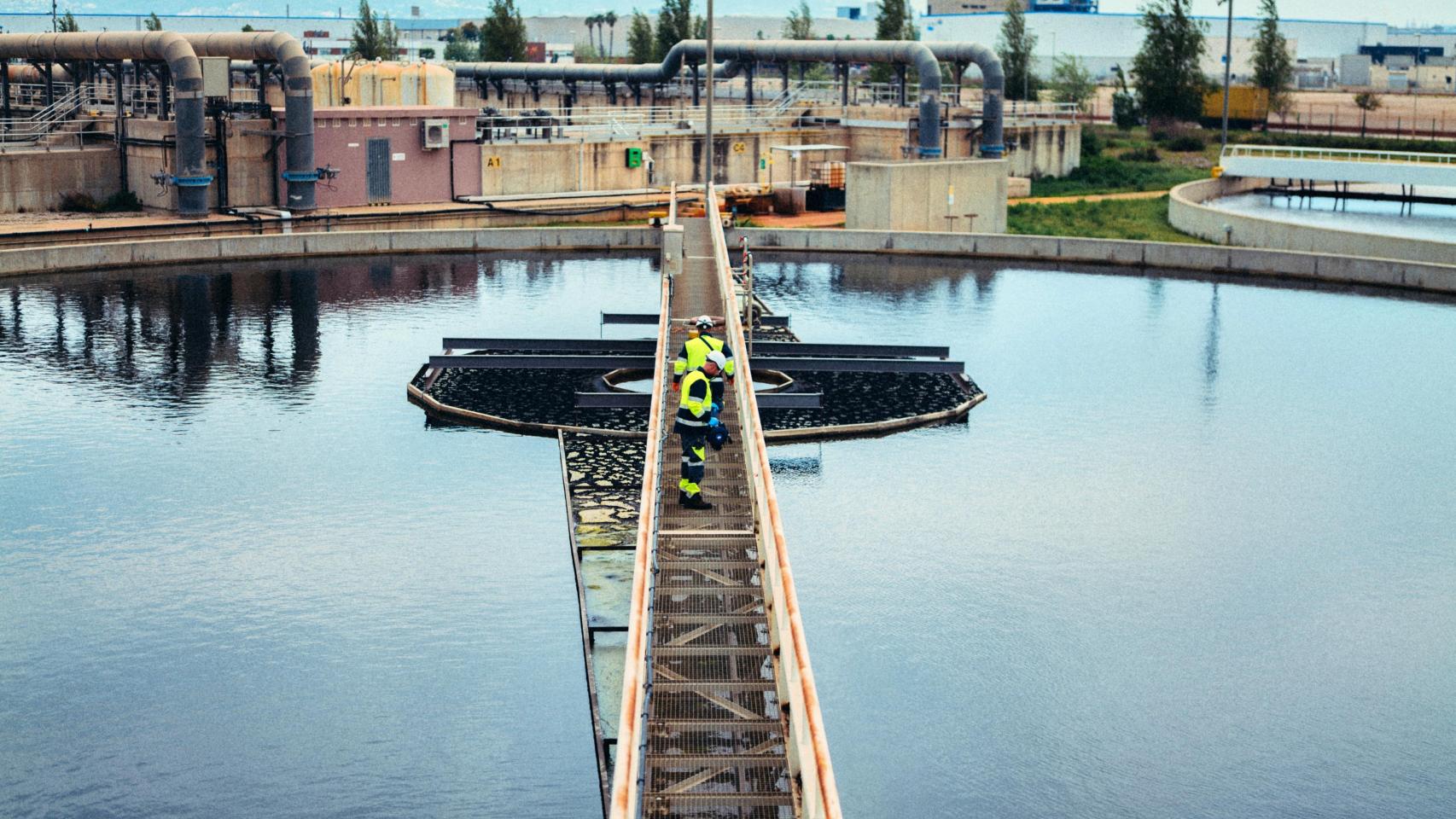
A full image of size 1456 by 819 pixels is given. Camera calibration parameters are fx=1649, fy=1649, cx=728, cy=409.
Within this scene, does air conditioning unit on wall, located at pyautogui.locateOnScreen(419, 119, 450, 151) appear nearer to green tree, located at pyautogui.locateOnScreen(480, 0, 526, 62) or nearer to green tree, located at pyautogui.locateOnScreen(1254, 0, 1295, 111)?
green tree, located at pyautogui.locateOnScreen(480, 0, 526, 62)

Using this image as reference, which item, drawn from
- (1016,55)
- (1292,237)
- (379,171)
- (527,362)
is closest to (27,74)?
(379,171)

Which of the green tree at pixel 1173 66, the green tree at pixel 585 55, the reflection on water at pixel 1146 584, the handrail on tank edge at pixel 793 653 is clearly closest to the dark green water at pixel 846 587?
the reflection on water at pixel 1146 584

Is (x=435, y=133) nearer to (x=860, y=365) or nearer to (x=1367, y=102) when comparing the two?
(x=860, y=365)

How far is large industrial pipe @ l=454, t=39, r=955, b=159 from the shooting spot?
5644cm

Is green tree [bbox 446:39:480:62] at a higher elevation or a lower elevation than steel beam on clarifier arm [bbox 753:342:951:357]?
higher

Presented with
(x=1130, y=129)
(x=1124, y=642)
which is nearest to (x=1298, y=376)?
(x=1124, y=642)

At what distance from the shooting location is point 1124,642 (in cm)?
1725

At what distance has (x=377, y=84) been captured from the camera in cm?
5394

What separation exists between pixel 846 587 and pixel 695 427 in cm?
275

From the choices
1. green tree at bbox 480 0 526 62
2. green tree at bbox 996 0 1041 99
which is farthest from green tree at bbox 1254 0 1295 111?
green tree at bbox 480 0 526 62

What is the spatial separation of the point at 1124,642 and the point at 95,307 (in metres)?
25.7

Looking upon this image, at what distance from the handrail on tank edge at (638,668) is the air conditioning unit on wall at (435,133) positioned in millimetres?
32842

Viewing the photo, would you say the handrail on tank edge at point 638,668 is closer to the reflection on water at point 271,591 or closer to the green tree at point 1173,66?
the reflection on water at point 271,591

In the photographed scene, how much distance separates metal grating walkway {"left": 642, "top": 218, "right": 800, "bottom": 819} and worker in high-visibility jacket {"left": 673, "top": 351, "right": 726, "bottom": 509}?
18 centimetres
